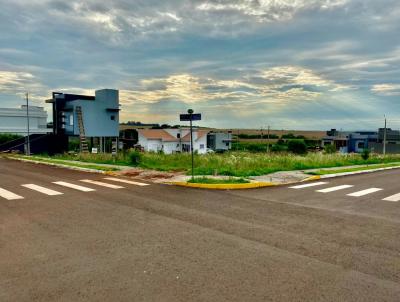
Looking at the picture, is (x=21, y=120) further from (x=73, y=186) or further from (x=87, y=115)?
(x=73, y=186)

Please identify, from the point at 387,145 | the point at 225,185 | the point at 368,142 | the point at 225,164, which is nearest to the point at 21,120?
the point at 225,164

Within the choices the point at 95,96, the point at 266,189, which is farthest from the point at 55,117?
the point at 266,189

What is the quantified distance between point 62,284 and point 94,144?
40449 millimetres

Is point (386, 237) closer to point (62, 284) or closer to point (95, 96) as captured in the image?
point (62, 284)

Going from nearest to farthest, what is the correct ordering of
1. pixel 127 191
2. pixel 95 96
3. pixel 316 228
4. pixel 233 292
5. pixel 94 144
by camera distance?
1. pixel 233 292
2. pixel 316 228
3. pixel 127 191
4. pixel 95 96
5. pixel 94 144

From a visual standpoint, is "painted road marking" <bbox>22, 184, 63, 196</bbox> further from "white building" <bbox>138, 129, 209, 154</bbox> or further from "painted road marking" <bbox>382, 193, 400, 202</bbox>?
"white building" <bbox>138, 129, 209, 154</bbox>

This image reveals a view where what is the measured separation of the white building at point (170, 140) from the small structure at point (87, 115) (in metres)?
20.5

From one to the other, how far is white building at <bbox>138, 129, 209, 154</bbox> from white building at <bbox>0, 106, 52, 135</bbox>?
19.8 m

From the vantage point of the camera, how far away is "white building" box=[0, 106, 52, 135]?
59.2 m

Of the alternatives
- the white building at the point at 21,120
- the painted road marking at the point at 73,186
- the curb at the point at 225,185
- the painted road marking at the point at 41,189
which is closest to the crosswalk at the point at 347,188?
the curb at the point at 225,185

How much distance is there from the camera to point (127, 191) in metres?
12.3

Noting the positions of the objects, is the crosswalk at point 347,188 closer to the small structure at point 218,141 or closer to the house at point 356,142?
the small structure at point 218,141

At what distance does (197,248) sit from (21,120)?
65.2 metres

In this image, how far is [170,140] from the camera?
62.6 m
